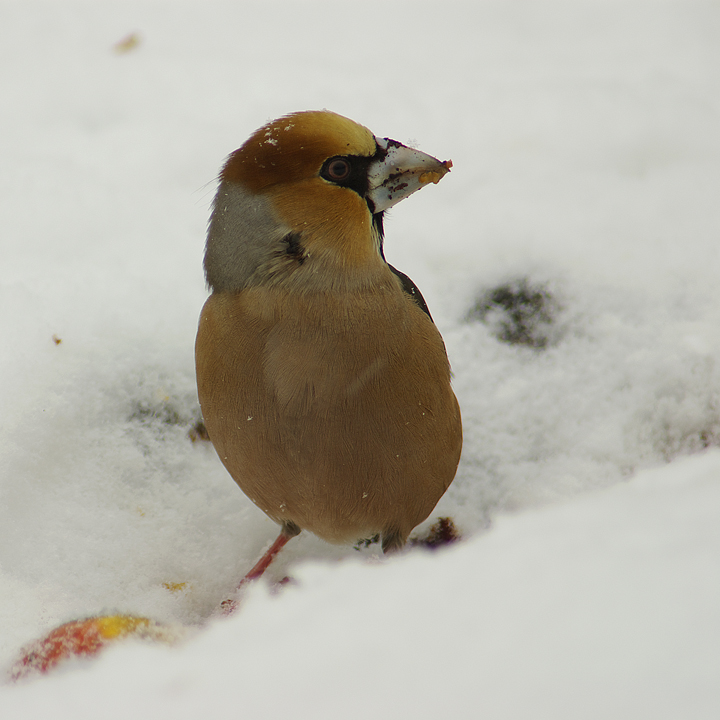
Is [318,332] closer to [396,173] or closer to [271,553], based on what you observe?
[396,173]

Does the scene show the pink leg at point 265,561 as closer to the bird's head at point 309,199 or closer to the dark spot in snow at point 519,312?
the bird's head at point 309,199

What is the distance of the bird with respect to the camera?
5.57ft

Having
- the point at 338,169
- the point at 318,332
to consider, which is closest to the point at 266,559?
the point at 318,332

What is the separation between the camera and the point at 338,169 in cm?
175

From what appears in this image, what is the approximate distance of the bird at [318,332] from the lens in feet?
5.57

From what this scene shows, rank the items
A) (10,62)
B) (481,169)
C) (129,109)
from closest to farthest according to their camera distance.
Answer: (481,169)
(129,109)
(10,62)

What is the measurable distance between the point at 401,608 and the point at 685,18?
4365 mm

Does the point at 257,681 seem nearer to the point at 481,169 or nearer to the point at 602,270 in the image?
the point at 602,270

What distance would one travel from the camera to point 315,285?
1731 mm

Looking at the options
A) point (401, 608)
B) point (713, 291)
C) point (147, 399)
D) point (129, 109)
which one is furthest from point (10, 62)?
point (401, 608)

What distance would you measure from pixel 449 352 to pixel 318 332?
1.05 m

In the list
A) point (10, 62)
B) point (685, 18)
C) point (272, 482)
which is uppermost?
point (685, 18)

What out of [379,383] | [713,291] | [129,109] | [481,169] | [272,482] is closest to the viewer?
[379,383]

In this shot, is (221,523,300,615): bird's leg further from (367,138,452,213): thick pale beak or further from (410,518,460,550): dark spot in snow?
(367,138,452,213): thick pale beak
